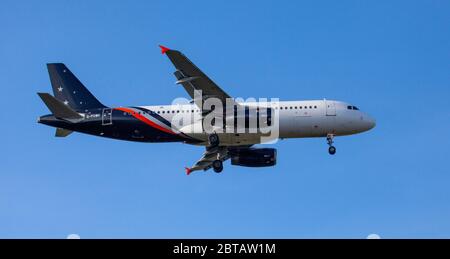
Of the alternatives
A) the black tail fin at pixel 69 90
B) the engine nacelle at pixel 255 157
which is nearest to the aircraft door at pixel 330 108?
the engine nacelle at pixel 255 157

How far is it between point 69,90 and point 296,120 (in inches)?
681

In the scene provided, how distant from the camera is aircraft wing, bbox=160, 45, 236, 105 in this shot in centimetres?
4575

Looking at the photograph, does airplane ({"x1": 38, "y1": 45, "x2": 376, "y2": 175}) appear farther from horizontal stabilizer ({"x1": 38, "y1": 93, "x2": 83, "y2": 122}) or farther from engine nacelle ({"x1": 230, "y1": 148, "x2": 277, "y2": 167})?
engine nacelle ({"x1": 230, "y1": 148, "x2": 277, "y2": 167})

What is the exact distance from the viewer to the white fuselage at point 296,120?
5084cm

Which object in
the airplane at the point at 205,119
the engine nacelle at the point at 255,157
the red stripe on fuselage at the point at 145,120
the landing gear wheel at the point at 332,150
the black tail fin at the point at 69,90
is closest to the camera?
the airplane at the point at 205,119

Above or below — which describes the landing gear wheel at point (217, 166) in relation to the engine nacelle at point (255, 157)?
below

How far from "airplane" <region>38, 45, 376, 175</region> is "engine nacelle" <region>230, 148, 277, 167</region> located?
12.1 ft

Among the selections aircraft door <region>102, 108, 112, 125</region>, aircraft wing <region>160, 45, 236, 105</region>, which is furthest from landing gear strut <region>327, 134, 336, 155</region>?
aircraft door <region>102, 108, 112, 125</region>

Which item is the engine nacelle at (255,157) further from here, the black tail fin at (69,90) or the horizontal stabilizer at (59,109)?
the horizontal stabilizer at (59,109)

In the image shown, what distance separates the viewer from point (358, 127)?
52.6 meters

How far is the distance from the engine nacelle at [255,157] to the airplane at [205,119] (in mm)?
3688

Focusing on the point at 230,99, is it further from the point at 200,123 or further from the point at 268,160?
the point at 268,160

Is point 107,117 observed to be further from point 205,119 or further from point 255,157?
point 255,157

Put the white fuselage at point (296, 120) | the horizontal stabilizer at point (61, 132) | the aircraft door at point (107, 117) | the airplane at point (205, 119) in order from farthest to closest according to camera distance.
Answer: the horizontal stabilizer at point (61, 132), the aircraft door at point (107, 117), the white fuselage at point (296, 120), the airplane at point (205, 119)
